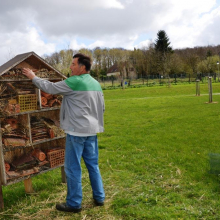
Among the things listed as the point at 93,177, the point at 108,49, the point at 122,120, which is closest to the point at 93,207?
the point at 93,177

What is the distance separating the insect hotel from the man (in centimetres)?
61

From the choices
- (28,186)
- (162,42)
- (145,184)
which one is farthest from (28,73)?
(162,42)

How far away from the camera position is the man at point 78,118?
13.7 feet

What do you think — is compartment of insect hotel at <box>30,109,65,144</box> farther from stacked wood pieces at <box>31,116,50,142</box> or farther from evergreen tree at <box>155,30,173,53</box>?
evergreen tree at <box>155,30,173,53</box>

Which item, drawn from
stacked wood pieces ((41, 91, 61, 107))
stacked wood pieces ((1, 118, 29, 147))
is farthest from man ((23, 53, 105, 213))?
stacked wood pieces ((1, 118, 29, 147))

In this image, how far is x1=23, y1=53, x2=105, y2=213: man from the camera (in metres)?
4.18

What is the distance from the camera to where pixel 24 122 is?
201 inches

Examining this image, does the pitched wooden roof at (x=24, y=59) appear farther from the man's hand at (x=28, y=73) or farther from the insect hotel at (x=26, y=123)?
the man's hand at (x=28, y=73)

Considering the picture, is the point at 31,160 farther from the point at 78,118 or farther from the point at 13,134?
the point at 78,118

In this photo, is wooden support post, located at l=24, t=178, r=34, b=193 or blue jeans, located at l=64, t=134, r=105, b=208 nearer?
blue jeans, located at l=64, t=134, r=105, b=208

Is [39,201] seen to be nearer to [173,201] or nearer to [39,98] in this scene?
[39,98]

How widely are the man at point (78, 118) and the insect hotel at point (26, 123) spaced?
0.61 metres

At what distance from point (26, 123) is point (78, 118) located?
136 centimetres

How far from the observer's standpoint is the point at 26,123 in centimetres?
506
